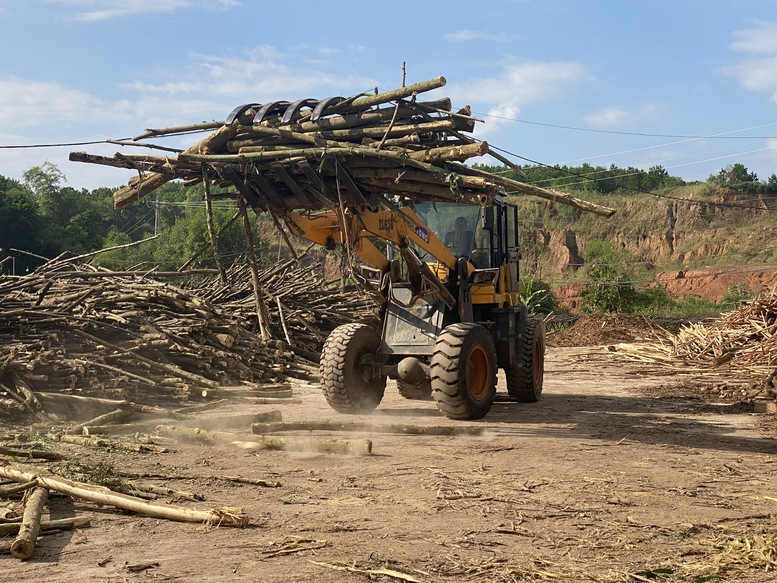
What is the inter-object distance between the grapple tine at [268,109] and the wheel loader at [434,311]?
1277mm

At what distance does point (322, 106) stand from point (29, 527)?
5.77 meters

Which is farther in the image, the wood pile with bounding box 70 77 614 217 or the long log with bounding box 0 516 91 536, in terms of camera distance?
the wood pile with bounding box 70 77 614 217

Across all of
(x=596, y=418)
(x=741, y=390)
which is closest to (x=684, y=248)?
(x=741, y=390)

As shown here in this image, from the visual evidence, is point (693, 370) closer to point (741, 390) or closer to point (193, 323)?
point (741, 390)

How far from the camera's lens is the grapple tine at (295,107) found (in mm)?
9500

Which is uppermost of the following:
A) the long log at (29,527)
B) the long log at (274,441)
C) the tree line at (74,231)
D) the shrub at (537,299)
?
the tree line at (74,231)

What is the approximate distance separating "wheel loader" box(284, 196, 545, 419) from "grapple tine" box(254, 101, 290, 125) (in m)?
1.28

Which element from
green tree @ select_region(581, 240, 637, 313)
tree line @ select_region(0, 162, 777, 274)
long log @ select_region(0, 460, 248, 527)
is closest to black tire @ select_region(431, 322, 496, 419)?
long log @ select_region(0, 460, 248, 527)

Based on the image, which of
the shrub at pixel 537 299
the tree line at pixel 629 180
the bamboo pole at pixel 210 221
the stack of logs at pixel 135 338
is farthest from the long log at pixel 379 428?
the tree line at pixel 629 180

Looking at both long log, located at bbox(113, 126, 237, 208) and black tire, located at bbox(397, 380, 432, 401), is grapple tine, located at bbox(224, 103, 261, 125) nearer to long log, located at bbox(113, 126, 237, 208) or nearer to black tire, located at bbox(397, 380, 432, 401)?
long log, located at bbox(113, 126, 237, 208)

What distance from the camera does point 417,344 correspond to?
11125 mm

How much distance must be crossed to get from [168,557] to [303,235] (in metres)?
6.07

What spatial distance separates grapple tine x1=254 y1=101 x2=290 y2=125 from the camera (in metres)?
9.59

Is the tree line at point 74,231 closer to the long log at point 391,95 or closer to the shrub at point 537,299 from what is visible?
the shrub at point 537,299
